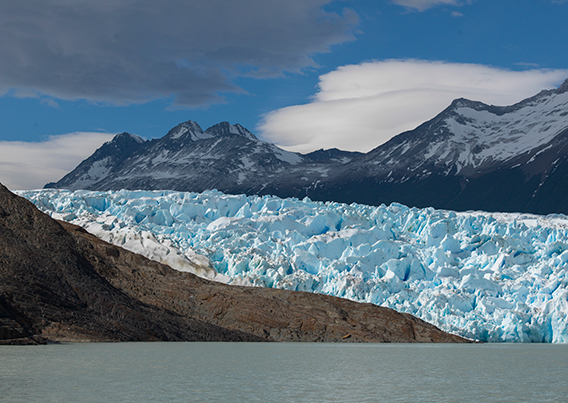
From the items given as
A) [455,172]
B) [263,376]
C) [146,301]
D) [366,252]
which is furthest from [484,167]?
[263,376]

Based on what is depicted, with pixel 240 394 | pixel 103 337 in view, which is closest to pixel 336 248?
pixel 103 337

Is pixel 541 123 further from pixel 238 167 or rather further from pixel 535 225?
pixel 535 225

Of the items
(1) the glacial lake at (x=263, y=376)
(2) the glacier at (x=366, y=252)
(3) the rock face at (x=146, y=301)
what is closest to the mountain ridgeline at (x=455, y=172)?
(2) the glacier at (x=366, y=252)

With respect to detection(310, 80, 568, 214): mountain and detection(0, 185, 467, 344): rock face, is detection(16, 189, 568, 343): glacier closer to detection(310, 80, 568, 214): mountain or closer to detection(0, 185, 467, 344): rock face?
Answer: detection(0, 185, 467, 344): rock face

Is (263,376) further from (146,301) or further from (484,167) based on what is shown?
(484,167)

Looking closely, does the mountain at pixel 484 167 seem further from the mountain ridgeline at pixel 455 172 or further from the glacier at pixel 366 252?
the glacier at pixel 366 252

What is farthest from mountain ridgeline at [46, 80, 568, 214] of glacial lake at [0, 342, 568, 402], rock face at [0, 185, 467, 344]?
glacial lake at [0, 342, 568, 402]
